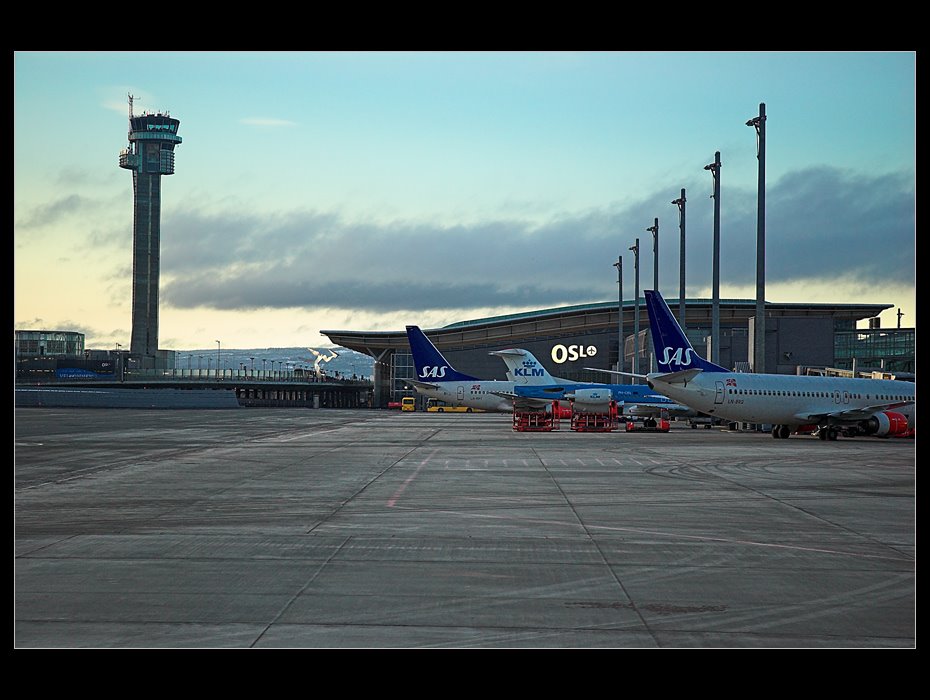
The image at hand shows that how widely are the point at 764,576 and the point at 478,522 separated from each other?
5.67m

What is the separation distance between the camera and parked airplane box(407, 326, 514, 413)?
262ft

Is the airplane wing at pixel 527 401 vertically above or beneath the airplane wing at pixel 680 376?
beneath

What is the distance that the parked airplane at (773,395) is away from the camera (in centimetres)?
4619

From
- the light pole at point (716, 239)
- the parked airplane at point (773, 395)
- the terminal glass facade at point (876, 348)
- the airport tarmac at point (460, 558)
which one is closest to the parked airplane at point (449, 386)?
the light pole at point (716, 239)

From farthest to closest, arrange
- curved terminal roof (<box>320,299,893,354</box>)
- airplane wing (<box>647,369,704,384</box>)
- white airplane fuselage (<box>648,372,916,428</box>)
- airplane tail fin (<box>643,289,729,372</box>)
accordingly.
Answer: curved terminal roof (<box>320,299,893,354</box>), airplane tail fin (<box>643,289,729,372</box>), white airplane fuselage (<box>648,372,916,428</box>), airplane wing (<box>647,369,704,384</box>)

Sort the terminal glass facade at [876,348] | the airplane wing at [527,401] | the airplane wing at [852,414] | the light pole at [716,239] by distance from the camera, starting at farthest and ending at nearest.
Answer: the terminal glass facade at [876,348] < the airplane wing at [527,401] < the light pole at [716,239] < the airplane wing at [852,414]

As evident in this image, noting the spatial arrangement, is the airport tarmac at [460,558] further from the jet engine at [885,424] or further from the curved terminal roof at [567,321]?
the curved terminal roof at [567,321]

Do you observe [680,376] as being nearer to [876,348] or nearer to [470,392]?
[470,392]

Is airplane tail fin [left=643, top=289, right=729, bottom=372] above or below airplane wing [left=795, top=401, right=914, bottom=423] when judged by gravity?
above

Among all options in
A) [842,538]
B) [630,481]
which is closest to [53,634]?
[842,538]

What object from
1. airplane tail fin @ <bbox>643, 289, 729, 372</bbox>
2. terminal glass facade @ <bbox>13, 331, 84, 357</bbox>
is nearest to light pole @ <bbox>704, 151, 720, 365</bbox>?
airplane tail fin @ <bbox>643, 289, 729, 372</bbox>

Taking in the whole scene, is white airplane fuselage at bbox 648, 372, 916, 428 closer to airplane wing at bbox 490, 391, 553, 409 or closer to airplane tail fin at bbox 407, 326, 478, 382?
airplane wing at bbox 490, 391, 553, 409

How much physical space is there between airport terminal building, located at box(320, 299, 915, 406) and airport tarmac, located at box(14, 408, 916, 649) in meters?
81.4

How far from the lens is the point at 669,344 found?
48.8 meters
